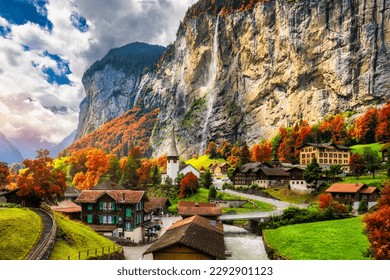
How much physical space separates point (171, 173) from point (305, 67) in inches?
1351

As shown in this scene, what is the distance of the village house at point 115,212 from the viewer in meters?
22.9

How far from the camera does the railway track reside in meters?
10.6

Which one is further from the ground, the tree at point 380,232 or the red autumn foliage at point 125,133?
the red autumn foliage at point 125,133

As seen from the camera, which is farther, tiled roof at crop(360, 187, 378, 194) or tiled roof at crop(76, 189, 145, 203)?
tiled roof at crop(360, 187, 378, 194)

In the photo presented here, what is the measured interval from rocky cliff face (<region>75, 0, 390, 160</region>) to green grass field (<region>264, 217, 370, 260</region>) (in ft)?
95.5

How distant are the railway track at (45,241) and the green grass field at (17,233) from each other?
175 millimetres

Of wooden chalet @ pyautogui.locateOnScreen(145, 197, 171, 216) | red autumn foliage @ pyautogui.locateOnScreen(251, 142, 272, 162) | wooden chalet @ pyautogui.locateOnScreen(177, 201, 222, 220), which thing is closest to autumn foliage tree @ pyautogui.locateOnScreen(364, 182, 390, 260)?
wooden chalet @ pyautogui.locateOnScreen(177, 201, 222, 220)

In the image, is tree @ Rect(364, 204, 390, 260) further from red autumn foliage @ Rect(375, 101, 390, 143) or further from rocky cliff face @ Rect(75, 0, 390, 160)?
red autumn foliage @ Rect(375, 101, 390, 143)

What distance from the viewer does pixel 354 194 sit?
2670 cm

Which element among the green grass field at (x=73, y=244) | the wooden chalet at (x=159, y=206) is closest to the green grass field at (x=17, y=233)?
the green grass field at (x=73, y=244)

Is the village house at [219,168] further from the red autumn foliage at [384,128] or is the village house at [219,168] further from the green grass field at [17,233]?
the green grass field at [17,233]

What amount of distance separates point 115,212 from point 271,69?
53609mm

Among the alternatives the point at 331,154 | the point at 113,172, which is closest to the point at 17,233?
the point at 113,172
